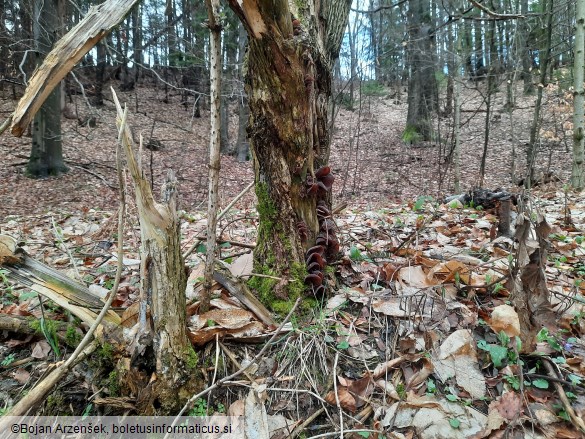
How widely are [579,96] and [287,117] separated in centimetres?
752

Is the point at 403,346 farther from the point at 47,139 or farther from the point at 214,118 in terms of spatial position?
the point at 47,139

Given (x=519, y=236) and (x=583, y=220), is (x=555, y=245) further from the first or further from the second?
(x=519, y=236)

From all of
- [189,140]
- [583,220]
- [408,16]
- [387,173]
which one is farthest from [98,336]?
[408,16]

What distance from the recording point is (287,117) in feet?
6.49

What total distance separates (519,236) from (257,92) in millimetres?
1451

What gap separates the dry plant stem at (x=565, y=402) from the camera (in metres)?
1.50

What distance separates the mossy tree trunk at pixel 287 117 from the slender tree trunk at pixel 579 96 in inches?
268

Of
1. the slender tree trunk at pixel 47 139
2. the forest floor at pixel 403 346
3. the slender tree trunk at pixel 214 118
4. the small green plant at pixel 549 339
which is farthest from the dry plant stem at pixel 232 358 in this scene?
the slender tree trunk at pixel 47 139

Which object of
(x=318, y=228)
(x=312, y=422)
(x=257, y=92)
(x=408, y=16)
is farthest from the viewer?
(x=408, y=16)

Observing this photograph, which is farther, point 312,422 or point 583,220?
point 583,220

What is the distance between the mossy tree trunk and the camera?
1.82 meters

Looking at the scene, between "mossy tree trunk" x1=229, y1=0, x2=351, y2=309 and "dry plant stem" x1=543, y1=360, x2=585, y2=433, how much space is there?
48.2 inches

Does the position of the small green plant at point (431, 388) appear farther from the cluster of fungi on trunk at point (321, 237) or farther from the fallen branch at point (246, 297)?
the fallen branch at point (246, 297)

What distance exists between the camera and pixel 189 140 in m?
15.2
